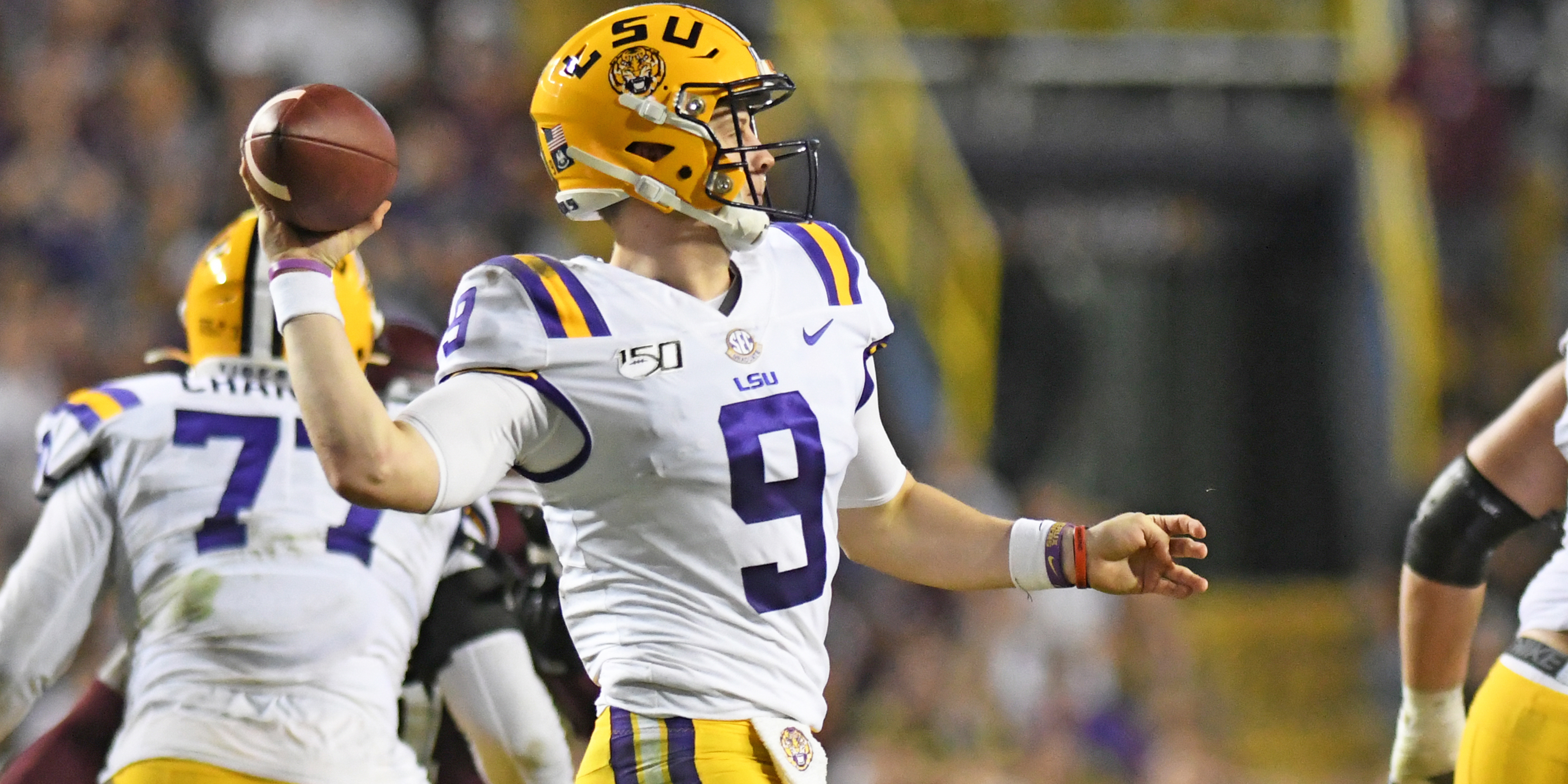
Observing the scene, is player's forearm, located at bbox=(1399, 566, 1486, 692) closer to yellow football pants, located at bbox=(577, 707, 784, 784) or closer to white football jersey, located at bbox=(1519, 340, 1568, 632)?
white football jersey, located at bbox=(1519, 340, 1568, 632)

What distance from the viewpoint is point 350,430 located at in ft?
8.07

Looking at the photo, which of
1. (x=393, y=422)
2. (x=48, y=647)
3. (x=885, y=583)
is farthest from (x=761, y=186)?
(x=885, y=583)

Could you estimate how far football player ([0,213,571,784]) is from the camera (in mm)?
3584

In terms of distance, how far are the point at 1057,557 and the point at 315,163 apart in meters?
1.40

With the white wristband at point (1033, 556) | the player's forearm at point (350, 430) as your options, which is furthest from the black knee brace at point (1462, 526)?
the player's forearm at point (350, 430)

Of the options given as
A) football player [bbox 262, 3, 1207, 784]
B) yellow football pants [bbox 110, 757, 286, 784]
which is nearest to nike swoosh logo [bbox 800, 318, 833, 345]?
football player [bbox 262, 3, 1207, 784]

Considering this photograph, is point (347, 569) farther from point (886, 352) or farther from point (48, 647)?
point (886, 352)

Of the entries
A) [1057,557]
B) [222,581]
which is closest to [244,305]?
[222,581]

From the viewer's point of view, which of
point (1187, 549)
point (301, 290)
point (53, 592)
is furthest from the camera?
point (53, 592)

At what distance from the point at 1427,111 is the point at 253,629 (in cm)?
881

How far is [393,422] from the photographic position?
8.38ft

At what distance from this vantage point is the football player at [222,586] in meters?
3.58

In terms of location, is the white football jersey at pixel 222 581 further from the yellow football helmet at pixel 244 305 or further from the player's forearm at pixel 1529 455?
the player's forearm at pixel 1529 455

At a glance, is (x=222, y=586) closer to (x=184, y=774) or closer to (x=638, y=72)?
(x=184, y=774)
